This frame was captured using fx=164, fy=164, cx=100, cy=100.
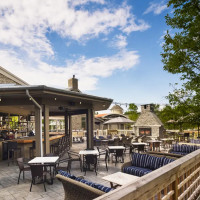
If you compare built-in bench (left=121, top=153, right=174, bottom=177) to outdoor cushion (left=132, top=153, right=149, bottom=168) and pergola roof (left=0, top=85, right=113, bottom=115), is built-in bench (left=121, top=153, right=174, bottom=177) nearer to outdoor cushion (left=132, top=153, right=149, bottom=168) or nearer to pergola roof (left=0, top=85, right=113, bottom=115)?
outdoor cushion (left=132, top=153, right=149, bottom=168)

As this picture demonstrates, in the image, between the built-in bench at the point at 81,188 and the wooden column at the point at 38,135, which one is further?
the wooden column at the point at 38,135

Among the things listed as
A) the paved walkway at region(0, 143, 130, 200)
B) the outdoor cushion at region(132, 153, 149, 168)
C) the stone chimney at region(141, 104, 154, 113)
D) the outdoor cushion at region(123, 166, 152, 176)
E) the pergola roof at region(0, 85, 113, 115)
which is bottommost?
the paved walkway at region(0, 143, 130, 200)

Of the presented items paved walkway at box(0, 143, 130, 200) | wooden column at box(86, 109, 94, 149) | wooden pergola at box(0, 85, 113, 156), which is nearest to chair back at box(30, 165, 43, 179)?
paved walkway at box(0, 143, 130, 200)

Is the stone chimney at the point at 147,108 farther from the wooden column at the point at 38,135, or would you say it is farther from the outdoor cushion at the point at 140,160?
the wooden column at the point at 38,135

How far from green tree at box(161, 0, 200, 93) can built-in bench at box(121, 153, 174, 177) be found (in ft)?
11.5

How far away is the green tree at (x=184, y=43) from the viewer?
6.01 m

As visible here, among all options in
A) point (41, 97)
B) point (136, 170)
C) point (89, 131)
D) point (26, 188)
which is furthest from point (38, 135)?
point (136, 170)

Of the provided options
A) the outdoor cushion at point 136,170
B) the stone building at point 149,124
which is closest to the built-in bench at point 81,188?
the outdoor cushion at point 136,170

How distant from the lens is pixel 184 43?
246 inches

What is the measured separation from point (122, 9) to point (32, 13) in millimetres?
4649

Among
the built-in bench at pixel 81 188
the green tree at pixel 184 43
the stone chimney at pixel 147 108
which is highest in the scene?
the green tree at pixel 184 43

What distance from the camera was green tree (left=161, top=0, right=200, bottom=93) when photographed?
601 centimetres

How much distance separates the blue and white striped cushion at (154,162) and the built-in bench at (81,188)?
293 centimetres

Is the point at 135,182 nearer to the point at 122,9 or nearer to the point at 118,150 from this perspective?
the point at 118,150
